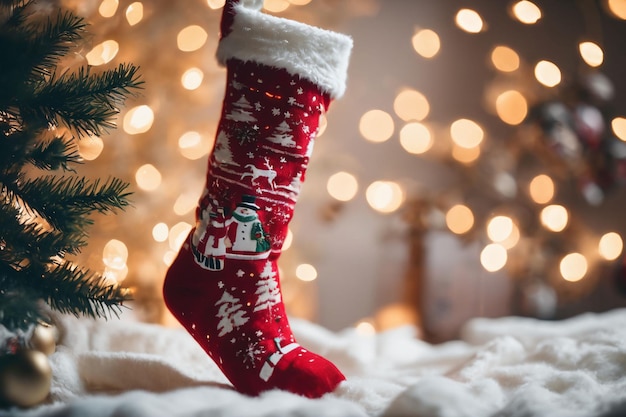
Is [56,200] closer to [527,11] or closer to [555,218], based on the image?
[527,11]

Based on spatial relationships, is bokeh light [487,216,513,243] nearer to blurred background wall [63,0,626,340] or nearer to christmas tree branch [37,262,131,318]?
blurred background wall [63,0,626,340]

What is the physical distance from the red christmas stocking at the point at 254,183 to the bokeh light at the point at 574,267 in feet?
4.19

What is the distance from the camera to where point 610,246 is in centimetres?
183

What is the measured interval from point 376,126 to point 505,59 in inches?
18.1

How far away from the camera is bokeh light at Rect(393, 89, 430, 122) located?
1.99 m

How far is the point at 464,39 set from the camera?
212 cm

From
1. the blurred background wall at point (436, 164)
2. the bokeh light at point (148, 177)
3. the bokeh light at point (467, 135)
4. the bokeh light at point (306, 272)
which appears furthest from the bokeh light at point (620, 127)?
the bokeh light at point (148, 177)

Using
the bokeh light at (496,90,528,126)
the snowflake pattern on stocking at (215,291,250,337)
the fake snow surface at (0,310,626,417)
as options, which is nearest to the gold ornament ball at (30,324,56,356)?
the fake snow surface at (0,310,626,417)

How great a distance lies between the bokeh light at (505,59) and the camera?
6.14ft

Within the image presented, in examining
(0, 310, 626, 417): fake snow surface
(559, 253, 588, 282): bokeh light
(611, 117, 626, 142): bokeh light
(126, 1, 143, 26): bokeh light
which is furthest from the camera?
(559, 253, 588, 282): bokeh light

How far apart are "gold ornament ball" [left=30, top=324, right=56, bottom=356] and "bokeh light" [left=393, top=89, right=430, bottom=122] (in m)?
1.42

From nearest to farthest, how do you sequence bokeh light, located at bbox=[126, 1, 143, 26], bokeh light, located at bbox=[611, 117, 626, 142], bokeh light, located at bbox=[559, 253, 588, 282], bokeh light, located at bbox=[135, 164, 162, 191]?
1. bokeh light, located at bbox=[126, 1, 143, 26]
2. bokeh light, located at bbox=[135, 164, 162, 191]
3. bokeh light, located at bbox=[611, 117, 626, 142]
4. bokeh light, located at bbox=[559, 253, 588, 282]

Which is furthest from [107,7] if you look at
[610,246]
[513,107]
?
[610,246]

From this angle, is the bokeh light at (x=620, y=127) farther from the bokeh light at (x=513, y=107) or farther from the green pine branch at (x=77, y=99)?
the green pine branch at (x=77, y=99)
